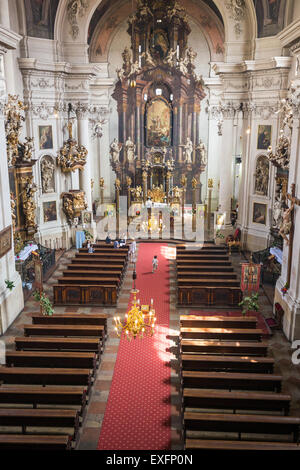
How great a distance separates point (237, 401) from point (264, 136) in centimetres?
1483

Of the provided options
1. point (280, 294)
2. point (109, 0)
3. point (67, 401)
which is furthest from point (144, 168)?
point (67, 401)

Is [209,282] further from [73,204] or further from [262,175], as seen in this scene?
[73,204]

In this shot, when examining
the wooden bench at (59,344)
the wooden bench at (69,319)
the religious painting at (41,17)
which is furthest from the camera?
the religious painting at (41,17)

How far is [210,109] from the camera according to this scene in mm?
28859

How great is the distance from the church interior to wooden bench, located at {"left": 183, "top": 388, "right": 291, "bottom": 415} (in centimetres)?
3

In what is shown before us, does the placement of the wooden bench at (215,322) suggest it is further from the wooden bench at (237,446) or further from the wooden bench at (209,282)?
the wooden bench at (237,446)

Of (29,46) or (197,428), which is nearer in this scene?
(197,428)

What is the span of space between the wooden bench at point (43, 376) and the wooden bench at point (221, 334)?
11.2 feet

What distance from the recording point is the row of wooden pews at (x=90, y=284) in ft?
53.4

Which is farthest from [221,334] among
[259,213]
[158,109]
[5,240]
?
[158,109]

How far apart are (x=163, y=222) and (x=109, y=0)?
14.3 meters

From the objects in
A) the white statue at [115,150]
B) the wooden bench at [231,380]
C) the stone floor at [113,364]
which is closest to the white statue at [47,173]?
the stone floor at [113,364]

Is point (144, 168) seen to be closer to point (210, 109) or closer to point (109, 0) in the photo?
point (210, 109)

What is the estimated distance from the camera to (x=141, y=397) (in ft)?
34.9
